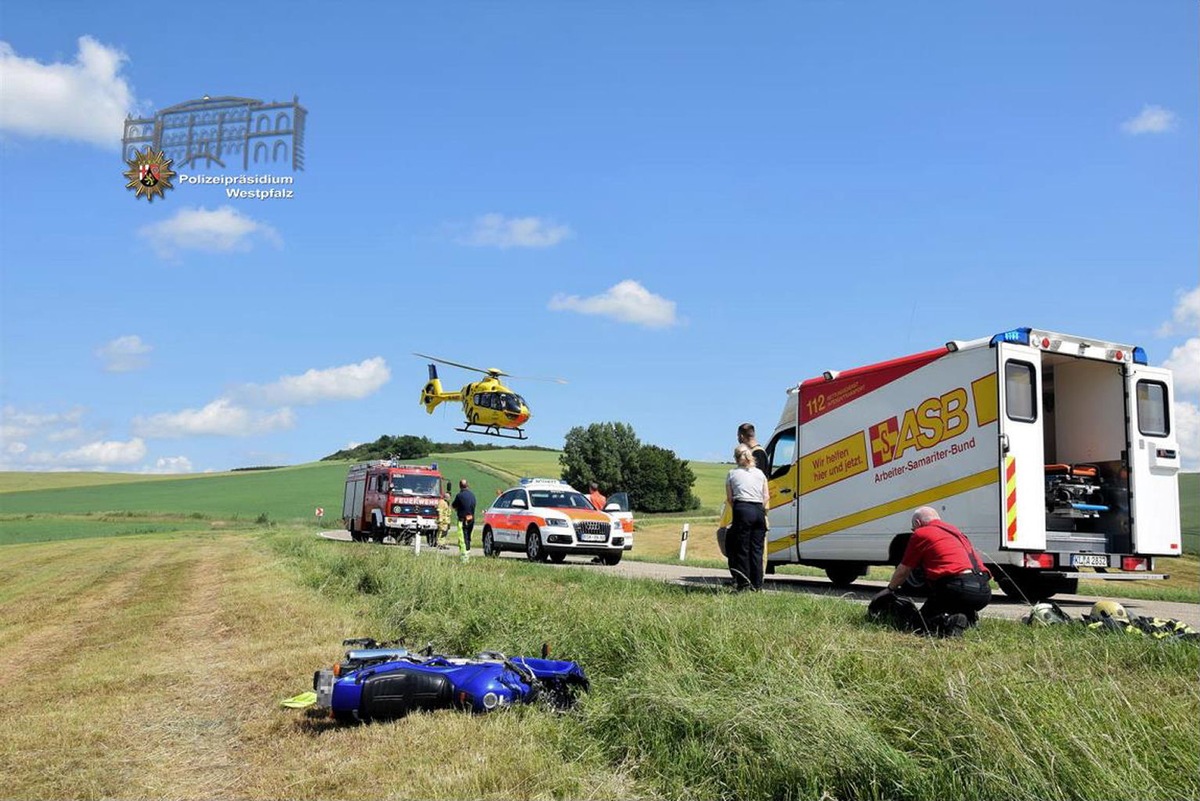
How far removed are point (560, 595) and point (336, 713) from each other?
3830 millimetres

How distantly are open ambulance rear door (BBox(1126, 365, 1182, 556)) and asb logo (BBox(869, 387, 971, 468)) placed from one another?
2270 millimetres

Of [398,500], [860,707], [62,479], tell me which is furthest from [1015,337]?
[62,479]

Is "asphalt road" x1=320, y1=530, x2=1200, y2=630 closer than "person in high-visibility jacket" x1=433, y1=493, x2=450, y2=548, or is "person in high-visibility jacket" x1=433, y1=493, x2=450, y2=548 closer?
"asphalt road" x1=320, y1=530, x2=1200, y2=630

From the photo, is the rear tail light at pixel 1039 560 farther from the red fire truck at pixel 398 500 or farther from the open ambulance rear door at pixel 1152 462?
the red fire truck at pixel 398 500

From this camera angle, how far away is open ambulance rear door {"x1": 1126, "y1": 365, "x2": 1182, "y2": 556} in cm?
1179

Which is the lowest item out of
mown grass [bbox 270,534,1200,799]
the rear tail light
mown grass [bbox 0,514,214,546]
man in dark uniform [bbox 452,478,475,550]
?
mown grass [bbox 0,514,214,546]

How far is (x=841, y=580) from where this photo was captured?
590 inches

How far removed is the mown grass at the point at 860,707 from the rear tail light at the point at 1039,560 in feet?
12.5

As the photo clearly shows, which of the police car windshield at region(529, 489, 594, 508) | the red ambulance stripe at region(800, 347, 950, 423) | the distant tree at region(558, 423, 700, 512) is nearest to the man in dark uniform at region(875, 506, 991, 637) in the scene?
the red ambulance stripe at region(800, 347, 950, 423)

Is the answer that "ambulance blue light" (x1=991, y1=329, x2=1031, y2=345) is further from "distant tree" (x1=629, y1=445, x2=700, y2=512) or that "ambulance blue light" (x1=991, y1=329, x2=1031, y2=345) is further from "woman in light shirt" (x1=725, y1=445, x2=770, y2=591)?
"distant tree" (x1=629, y1=445, x2=700, y2=512)

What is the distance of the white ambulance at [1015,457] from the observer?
36.3 feet

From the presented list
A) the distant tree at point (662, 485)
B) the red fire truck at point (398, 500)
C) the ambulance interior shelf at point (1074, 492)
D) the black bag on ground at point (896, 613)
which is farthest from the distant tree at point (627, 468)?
Answer: the black bag on ground at point (896, 613)

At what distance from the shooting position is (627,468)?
302 ft

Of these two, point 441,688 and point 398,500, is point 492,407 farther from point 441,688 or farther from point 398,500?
point 441,688
